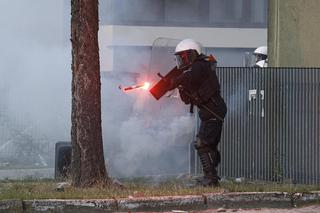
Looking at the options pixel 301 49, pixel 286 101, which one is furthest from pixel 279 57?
pixel 286 101

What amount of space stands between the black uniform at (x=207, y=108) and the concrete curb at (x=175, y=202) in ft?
2.29

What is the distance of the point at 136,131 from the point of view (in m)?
10.2

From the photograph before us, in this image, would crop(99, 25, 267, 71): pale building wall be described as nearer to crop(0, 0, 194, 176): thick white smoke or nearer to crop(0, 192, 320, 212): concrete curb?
crop(0, 0, 194, 176): thick white smoke

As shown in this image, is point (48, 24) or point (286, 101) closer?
point (286, 101)

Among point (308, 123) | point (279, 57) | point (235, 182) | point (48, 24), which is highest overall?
point (48, 24)

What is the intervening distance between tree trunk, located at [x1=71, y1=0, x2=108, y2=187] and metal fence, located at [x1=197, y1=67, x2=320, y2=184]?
2283mm

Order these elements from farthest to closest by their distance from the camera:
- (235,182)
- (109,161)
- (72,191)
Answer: (109,161)
(235,182)
(72,191)

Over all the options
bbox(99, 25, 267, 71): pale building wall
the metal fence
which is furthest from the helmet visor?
bbox(99, 25, 267, 71): pale building wall

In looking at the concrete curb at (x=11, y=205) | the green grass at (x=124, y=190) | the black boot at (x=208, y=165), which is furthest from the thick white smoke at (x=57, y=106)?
the concrete curb at (x=11, y=205)

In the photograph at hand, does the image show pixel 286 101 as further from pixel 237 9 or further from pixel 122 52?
pixel 237 9

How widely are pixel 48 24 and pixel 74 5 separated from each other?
223 inches

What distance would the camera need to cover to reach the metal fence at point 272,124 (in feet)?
27.6

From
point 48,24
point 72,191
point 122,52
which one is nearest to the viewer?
point 72,191

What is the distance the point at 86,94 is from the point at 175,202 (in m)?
1.59
